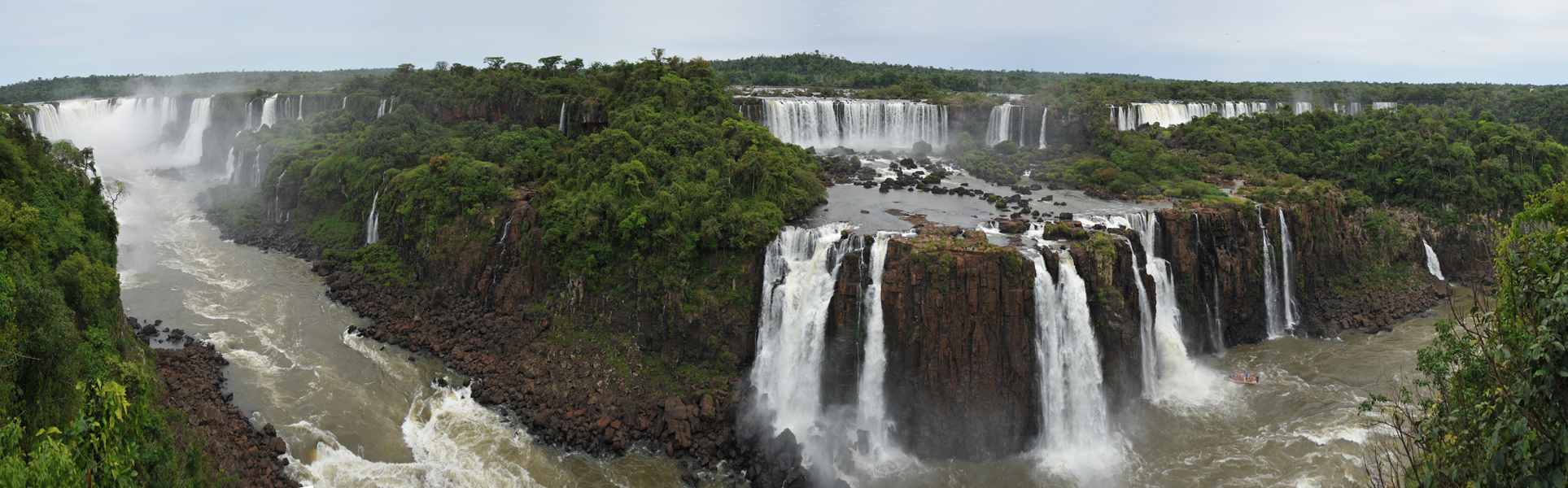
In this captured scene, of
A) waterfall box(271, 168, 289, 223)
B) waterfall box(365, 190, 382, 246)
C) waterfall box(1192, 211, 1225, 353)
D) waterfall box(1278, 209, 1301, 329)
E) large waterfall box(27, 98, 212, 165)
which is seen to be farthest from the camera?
large waterfall box(27, 98, 212, 165)

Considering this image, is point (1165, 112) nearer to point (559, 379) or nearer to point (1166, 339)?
point (1166, 339)

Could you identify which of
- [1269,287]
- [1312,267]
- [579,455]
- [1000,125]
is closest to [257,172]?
→ [579,455]

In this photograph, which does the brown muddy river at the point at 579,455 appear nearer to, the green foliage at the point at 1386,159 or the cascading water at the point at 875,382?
the cascading water at the point at 875,382

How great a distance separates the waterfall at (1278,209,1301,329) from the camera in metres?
33.6

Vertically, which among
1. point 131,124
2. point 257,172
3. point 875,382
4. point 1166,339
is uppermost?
point 131,124

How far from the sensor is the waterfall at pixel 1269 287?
108ft

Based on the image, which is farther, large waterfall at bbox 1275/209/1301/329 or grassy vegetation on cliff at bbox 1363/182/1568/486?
→ large waterfall at bbox 1275/209/1301/329

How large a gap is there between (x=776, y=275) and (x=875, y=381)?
558 centimetres

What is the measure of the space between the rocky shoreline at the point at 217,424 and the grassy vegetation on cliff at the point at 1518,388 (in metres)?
25.4

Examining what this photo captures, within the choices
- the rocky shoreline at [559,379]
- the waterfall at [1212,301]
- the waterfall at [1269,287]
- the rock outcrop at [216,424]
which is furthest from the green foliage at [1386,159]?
the rock outcrop at [216,424]

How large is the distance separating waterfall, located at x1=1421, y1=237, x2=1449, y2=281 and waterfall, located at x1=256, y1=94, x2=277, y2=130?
8690 cm

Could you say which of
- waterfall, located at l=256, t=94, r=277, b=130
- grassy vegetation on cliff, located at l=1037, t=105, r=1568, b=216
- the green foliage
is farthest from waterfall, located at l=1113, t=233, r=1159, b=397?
waterfall, located at l=256, t=94, r=277, b=130

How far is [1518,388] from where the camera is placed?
8.12 meters

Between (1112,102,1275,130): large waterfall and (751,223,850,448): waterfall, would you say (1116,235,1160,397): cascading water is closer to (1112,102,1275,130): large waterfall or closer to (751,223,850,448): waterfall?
(751,223,850,448): waterfall
